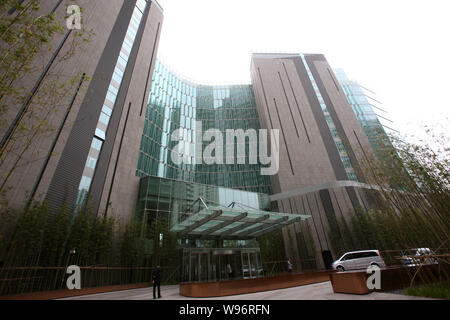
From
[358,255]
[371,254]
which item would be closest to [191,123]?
[358,255]

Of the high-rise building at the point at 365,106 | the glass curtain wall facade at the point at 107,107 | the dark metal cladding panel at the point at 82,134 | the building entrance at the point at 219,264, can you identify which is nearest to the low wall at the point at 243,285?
the building entrance at the point at 219,264

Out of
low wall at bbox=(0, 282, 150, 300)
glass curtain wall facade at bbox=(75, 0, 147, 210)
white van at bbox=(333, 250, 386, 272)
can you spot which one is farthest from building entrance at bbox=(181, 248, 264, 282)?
glass curtain wall facade at bbox=(75, 0, 147, 210)

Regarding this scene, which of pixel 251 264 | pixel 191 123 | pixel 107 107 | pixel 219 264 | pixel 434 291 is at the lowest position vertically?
pixel 434 291

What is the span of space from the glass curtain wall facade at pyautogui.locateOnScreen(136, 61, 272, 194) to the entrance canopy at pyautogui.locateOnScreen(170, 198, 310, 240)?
33.6 ft

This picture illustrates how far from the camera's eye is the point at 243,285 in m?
7.38

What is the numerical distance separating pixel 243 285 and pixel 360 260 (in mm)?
6761

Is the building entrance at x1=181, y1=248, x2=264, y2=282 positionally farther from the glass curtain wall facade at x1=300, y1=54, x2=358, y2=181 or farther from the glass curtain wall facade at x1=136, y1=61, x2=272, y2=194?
the glass curtain wall facade at x1=300, y1=54, x2=358, y2=181

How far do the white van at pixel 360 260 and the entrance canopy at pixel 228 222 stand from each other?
113 inches

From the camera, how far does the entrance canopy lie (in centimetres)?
887

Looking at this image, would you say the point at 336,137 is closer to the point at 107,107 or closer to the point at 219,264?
the point at 219,264

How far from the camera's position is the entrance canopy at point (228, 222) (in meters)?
8.87
